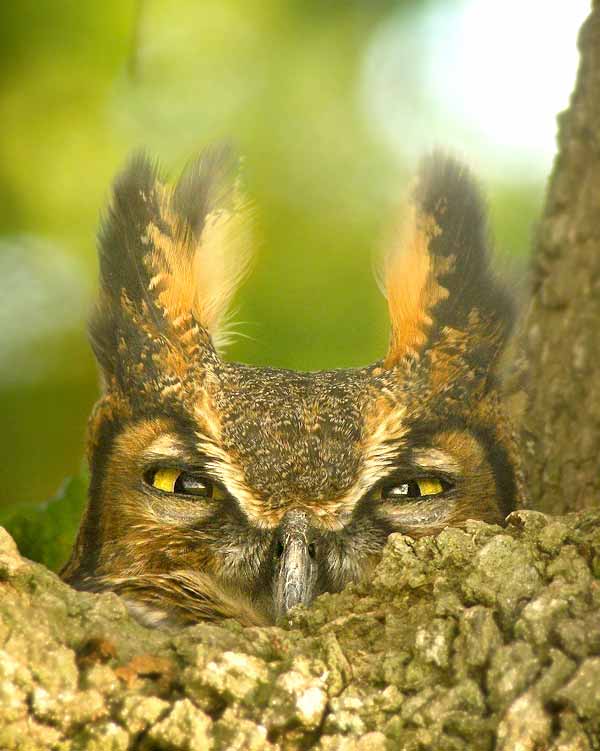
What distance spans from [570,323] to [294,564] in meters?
1.25

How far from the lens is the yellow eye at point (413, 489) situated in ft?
7.34

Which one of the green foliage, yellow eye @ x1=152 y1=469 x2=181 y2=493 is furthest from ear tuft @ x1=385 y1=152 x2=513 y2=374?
the green foliage

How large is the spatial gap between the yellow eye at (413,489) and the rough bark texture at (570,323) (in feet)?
2.18

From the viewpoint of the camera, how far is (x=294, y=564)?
2.02m

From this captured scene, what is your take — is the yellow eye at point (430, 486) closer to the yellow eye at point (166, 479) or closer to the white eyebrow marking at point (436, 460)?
the white eyebrow marking at point (436, 460)

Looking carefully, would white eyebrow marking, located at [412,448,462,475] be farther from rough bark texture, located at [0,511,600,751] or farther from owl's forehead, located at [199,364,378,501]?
rough bark texture, located at [0,511,600,751]

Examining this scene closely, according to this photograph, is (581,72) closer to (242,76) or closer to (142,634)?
(242,76)

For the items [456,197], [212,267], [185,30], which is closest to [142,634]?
[212,267]

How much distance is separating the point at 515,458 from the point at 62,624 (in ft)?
4.27

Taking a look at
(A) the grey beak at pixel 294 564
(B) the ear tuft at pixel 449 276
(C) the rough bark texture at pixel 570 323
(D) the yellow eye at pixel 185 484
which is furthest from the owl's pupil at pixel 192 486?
(C) the rough bark texture at pixel 570 323

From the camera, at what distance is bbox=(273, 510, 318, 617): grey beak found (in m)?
1.98

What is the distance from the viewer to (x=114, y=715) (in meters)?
1.47

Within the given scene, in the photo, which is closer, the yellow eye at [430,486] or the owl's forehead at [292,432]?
the owl's forehead at [292,432]

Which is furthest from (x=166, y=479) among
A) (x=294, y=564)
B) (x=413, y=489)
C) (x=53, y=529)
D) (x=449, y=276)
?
(x=449, y=276)
